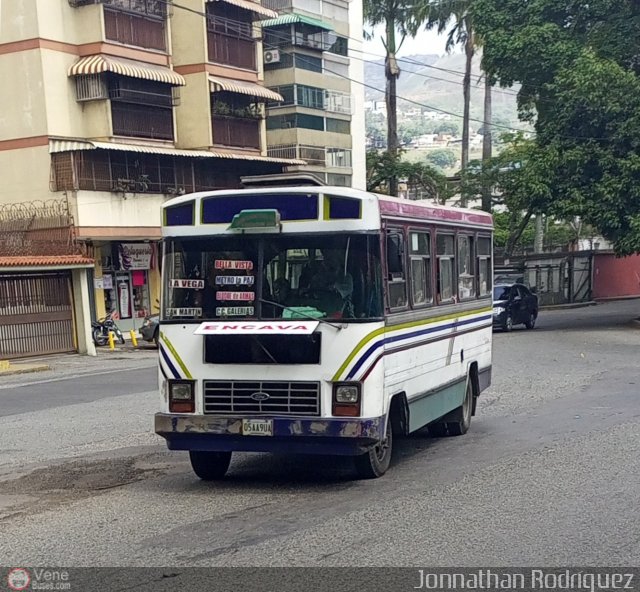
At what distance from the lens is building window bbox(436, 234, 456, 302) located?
408 inches

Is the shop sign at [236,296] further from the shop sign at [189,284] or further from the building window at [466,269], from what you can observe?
the building window at [466,269]

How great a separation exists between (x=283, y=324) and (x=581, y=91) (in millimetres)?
22714

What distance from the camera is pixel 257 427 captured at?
822 cm

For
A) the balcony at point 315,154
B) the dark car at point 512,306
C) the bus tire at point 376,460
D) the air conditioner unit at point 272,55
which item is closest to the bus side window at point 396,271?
the bus tire at point 376,460

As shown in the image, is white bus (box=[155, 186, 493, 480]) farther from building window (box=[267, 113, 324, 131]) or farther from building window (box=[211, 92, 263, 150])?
building window (box=[267, 113, 324, 131])

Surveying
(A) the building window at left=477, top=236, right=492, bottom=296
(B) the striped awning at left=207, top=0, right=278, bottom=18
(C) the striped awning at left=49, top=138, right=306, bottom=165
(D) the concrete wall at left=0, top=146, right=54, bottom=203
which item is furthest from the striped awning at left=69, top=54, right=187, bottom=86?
(A) the building window at left=477, top=236, right=492, bottom=296

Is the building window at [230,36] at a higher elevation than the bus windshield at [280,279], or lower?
higher

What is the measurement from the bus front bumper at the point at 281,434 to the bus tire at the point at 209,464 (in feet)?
1.62

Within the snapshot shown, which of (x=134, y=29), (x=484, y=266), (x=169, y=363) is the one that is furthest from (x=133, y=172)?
(x=169, y=363)

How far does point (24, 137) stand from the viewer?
108ft

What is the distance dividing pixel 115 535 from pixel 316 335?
7.88ft

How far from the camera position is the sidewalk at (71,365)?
22.3 m

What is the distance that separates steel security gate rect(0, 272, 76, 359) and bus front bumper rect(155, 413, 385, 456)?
62.4 feet

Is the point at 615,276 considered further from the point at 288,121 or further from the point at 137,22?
the point at 137,22
